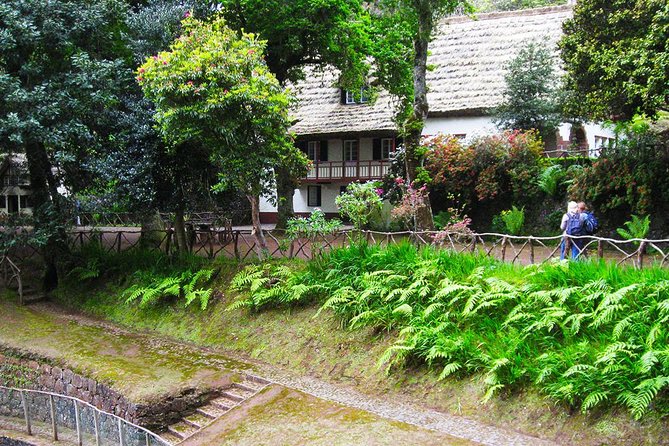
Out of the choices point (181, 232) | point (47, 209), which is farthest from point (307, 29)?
point (47, 209)

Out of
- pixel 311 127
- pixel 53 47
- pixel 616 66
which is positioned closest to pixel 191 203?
pixel 53 47

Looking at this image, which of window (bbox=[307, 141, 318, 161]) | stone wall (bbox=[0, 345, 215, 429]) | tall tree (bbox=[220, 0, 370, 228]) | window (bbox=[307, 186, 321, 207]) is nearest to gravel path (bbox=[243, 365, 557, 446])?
stone wall (bbox=[0, 345, 215, 429])

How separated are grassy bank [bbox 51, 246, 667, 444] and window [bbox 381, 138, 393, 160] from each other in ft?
50.0

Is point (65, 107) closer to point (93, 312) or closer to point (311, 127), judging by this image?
point (93, 312)

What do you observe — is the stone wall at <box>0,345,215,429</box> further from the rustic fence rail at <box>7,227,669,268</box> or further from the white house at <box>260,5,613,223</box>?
the white house at <box>260,5,613,223</box>

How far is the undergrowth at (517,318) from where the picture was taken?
8.27 meters

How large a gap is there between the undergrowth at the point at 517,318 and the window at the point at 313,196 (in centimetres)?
1857

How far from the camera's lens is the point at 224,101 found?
43.4 feet

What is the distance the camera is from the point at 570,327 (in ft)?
30.6

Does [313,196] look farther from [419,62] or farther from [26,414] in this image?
[26,414]

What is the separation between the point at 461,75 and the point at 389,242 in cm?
1643

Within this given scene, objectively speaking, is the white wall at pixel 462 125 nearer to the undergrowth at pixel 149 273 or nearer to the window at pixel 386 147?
the window at pixel 386 147

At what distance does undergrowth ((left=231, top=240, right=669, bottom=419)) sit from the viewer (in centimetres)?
827

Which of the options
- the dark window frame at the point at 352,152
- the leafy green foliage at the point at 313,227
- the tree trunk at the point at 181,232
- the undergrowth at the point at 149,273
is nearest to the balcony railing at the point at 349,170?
the dark window frame at the point at 352,152
